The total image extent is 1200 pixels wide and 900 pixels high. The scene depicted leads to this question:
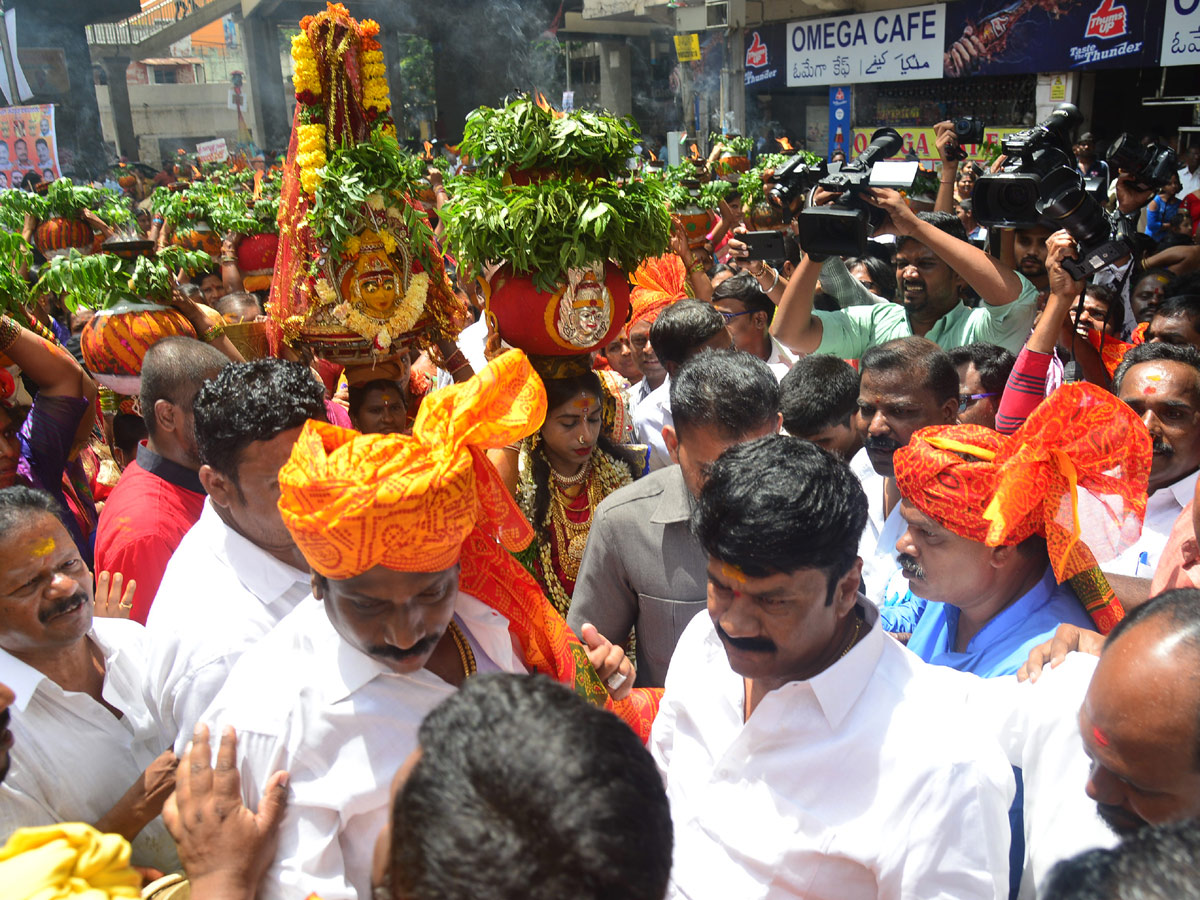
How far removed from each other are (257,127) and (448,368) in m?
29.0

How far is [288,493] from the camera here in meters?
1.80

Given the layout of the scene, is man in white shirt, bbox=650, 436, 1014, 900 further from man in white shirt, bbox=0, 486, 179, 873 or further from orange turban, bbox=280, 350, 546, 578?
man in white shirt, bbox=0, 486, 179, 873

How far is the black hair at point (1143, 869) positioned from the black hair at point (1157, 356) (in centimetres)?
265

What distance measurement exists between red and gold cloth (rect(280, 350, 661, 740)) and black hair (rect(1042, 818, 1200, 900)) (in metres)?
1.19

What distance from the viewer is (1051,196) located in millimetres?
4023

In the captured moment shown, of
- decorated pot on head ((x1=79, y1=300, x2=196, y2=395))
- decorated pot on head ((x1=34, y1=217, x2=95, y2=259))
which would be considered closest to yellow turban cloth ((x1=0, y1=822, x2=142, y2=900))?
decorated pot on head ((x1=79, y1=300, x2=196, y2=395))

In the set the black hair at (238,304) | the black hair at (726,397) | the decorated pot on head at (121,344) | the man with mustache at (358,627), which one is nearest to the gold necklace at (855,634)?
the man with mustache at (358,627)

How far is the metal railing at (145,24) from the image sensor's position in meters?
30.5

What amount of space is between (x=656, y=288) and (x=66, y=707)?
4104 mm

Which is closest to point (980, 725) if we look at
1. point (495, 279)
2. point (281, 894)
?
point (281, 894)

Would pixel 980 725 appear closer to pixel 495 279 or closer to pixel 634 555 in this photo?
pixel 634 555

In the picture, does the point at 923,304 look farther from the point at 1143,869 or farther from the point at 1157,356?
the point at 1143,869

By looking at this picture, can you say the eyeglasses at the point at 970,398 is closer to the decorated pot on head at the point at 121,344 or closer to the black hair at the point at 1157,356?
the black hair at the point at 1157,356

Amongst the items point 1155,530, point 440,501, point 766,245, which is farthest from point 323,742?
point 766,245
